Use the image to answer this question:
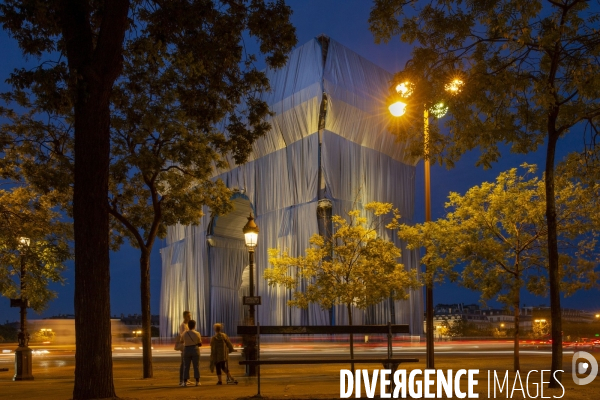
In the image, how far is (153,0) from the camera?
13195mm

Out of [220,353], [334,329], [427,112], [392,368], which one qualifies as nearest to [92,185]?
[334,329]

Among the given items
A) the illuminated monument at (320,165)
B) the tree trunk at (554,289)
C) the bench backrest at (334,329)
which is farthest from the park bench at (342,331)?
the illuminated monument at (320,165)

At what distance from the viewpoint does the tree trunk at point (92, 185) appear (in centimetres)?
1018

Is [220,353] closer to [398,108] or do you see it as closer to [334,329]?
[334,329]

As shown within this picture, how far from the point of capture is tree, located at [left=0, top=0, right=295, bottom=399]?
10227 millimetres

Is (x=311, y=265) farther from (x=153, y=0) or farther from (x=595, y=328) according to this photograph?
(x=595, y=328)

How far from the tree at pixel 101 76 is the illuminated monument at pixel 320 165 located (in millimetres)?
27590

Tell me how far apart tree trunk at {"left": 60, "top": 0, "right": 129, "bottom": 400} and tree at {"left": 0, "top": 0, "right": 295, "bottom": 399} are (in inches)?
0.6

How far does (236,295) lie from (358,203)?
1572 cm

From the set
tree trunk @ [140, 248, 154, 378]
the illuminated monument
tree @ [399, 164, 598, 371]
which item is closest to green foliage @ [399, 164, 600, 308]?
tree @ [399, 164, 598, 371]

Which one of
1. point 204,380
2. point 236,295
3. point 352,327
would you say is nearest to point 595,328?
point 236,295

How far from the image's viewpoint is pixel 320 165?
4347 centimetres

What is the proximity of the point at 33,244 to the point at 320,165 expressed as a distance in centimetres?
2534

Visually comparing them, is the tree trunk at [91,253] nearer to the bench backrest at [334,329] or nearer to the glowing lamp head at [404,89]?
the bench backrest at [334,329]
